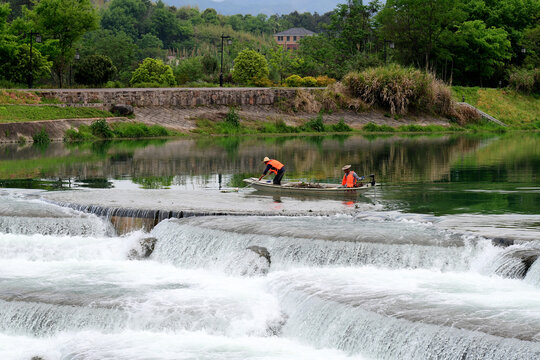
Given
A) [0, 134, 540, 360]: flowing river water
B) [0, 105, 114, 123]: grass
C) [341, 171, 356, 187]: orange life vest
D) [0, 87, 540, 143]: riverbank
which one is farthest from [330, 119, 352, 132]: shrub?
[341, 171, 356, 187]: orange life vest

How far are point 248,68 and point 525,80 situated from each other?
33.6m

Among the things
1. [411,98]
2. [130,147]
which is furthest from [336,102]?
[130,147]

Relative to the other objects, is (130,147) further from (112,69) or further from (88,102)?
(112,69)

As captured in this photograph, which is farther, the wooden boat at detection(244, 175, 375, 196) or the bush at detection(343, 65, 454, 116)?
the bush at detection(343, 65, 454, 116)

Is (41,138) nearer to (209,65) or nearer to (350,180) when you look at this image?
(350,180)

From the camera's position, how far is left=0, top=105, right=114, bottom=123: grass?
6543cm

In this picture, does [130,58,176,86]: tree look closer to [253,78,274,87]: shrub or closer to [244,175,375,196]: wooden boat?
[253,78,274,87]: shrub

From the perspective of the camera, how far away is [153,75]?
89688 millimetres

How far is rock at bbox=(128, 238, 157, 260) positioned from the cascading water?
0.73 feet

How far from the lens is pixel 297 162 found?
165 ft

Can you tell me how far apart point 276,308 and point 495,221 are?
33.9 feet

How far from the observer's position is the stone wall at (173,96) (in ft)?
240

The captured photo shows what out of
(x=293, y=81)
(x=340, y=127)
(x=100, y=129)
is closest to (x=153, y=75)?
(x=293, y=81)

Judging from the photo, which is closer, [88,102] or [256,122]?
[88,102]
